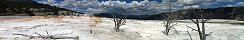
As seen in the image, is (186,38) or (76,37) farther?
(186,38)

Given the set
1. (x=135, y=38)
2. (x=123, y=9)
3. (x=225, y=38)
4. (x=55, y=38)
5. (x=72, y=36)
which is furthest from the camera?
(x=123, y=9)

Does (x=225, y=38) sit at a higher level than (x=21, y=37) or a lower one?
lower

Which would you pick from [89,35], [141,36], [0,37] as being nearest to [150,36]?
[141,36]

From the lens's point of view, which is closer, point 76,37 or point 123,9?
point 76,37

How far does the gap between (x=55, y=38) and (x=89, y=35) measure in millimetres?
3014

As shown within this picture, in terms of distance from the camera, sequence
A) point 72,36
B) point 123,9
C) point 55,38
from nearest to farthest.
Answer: point 55,38 < point 72,36 < point 123,9

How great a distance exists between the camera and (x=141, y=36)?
84.2 feet

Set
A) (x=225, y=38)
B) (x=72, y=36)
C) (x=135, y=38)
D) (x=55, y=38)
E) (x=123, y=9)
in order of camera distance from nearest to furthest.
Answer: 1. (x=55, y=38)
2. (x=72, y=36)
3. (x=135, y=38)
4. (x=225, y=38)
5. (x=123, y=9)

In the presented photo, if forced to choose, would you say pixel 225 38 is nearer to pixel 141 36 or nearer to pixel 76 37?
pixel 141 36

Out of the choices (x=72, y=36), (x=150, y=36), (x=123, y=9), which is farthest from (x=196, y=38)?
(x=72, y=36)

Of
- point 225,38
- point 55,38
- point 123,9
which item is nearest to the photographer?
point 55,38

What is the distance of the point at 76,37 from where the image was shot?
2200 cm

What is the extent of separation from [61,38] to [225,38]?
10781mm

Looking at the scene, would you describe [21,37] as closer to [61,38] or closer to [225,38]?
[61,38]
